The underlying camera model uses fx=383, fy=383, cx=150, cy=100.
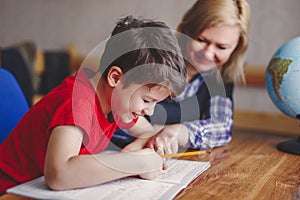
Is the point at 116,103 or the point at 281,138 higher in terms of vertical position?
the point at 116,103

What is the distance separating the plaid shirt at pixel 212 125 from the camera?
3.90 ft

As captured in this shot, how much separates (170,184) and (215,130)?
49 centimetres

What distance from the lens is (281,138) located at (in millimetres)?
1460

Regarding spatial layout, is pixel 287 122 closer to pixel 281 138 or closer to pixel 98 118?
pixel 281 138

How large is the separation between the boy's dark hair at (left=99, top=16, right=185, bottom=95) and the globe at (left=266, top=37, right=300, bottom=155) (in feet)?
1.46

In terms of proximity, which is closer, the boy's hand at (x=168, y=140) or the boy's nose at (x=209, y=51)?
the boy's hand at (x=168, y=140)

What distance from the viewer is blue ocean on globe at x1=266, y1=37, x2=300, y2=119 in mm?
1171

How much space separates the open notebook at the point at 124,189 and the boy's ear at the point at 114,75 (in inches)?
8.6

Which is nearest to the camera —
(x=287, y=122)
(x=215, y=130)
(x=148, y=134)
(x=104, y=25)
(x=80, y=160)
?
(x=80, y=160)

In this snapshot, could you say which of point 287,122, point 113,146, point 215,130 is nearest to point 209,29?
point 215,130

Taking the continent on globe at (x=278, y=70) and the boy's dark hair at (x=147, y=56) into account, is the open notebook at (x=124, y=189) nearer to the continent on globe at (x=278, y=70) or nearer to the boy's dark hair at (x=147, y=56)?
the boy's dark hair at (x=147, y=56)

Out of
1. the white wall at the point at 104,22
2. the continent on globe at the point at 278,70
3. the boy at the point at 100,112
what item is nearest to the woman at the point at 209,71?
the continent on globe at the point at 278,70

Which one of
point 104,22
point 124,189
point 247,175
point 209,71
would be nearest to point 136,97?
point 124,189

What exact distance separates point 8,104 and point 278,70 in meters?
0.85
